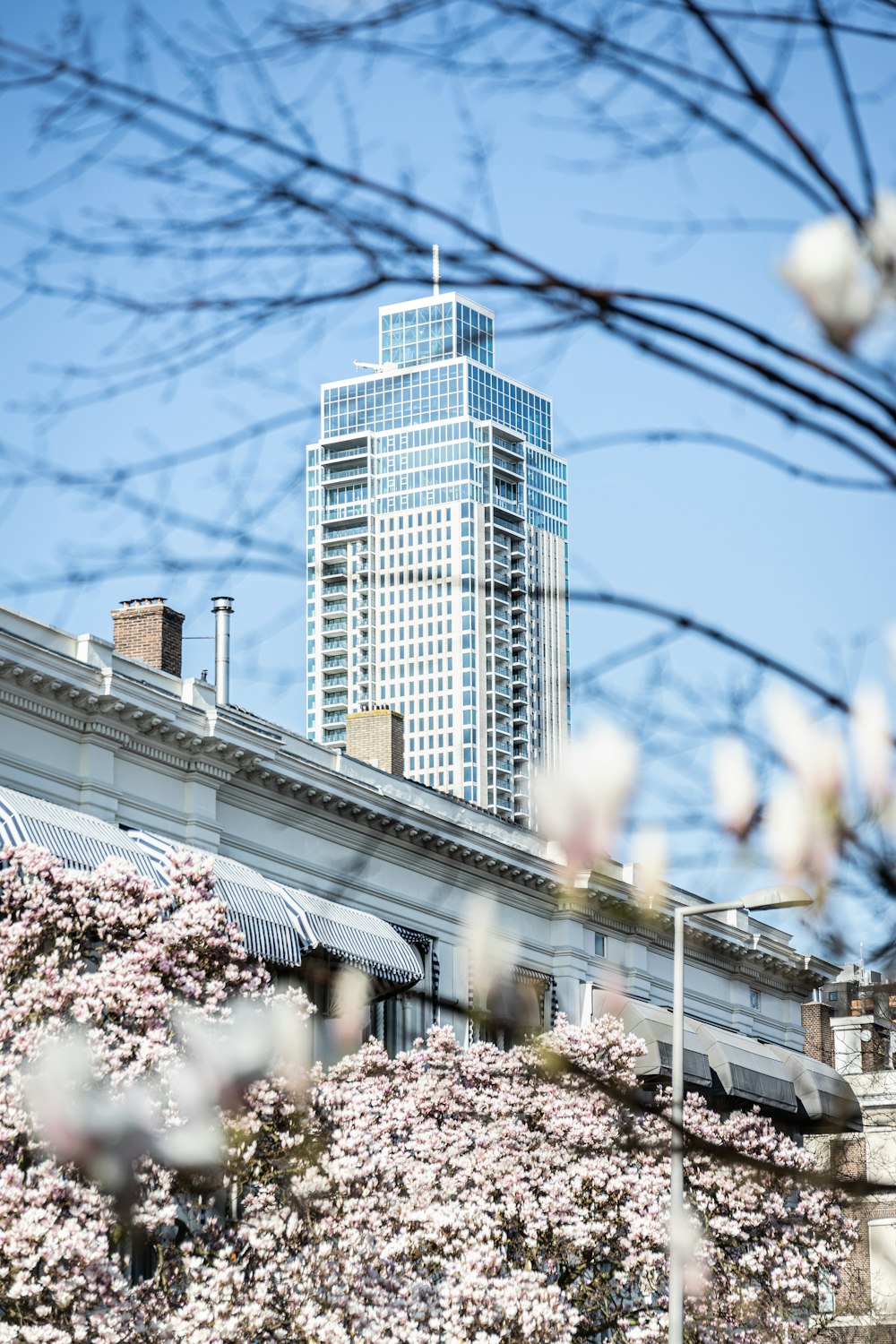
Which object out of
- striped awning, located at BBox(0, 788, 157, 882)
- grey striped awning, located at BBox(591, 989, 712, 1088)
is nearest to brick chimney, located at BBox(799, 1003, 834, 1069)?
grey striped awning, located at BBox(591, 989, 712, 1088)

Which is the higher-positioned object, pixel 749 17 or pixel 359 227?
pixel 749 17

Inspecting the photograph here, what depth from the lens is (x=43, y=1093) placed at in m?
22.2

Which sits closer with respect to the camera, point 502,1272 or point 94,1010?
point 94,1010

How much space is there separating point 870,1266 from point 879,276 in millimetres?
53636

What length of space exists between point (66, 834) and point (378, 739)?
1691 centimetres

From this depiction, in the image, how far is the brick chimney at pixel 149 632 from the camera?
3578cm

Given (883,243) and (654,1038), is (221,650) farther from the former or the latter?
(883,243)

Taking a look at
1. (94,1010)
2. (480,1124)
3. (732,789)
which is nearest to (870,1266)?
(480,1124)

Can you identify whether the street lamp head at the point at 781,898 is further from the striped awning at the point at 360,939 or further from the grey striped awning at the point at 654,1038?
the grey striped awning at the point at 654,1038

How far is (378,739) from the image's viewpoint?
4416 cm

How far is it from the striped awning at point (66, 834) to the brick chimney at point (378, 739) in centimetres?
1475

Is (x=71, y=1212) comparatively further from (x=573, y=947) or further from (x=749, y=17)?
(x=573, y=947)

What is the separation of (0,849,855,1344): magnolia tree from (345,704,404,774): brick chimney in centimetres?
1136

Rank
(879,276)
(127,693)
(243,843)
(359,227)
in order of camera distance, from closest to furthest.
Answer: (879,276), (359,227), (127,693), (243,843)
